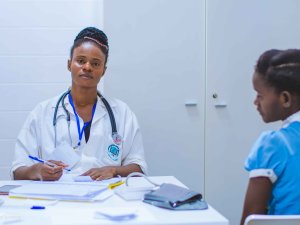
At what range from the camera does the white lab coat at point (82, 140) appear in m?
2.02

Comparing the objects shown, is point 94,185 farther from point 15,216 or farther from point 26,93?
point 26,93

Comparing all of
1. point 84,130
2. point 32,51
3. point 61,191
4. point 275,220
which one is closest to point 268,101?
point 275,220

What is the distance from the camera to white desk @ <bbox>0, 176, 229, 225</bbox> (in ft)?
3.86

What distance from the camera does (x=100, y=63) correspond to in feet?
7.13

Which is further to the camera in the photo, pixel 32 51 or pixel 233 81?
pixel 32 51

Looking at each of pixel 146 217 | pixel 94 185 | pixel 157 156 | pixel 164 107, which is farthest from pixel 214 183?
pixel 146 217

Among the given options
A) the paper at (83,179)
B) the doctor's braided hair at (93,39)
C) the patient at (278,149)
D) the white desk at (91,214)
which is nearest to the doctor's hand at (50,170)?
the paper at (83,179)

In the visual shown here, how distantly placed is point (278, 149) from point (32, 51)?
1899mm

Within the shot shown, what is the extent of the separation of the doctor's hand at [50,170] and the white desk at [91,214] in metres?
0.30

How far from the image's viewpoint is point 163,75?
258 centimetres

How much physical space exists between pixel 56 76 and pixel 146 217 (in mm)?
1716

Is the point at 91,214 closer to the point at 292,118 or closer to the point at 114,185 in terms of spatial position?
the point at 114,185

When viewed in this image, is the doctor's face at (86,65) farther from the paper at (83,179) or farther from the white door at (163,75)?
the paper at (83,179)

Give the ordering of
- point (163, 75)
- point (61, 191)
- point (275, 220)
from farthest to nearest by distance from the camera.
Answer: point (163, 75)
point (61, 191)
point (275, 220)
